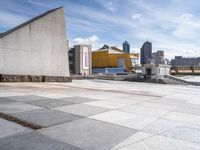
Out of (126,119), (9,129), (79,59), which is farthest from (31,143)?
(79,59)

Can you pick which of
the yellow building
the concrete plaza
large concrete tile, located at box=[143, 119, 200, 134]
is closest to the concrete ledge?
the concrete plaza

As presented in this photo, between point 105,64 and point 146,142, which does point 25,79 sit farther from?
point 105,64

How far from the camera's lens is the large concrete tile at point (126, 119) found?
6005mm

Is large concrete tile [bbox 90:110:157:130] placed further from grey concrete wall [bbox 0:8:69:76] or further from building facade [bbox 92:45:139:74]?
building facade [bbox 92:45:139:74]

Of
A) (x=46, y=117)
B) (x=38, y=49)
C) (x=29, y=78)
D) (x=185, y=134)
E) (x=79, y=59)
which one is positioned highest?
(x=79, y=59)

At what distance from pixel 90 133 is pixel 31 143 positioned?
142 cm

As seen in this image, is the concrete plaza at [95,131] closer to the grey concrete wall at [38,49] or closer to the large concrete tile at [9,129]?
the large concrete tile at [9,129]

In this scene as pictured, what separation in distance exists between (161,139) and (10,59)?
17.0 m

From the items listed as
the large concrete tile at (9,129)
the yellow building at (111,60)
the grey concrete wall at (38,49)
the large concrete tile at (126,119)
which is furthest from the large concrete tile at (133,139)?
the yellow building at (111,60)

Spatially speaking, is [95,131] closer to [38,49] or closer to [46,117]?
[46,117]

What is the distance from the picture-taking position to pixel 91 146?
4227 millimetres

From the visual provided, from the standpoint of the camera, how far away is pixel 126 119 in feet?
21.6

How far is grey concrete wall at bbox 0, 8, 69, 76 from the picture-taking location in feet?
61.0

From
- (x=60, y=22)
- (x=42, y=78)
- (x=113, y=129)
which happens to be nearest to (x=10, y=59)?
(x=42, y=78)
